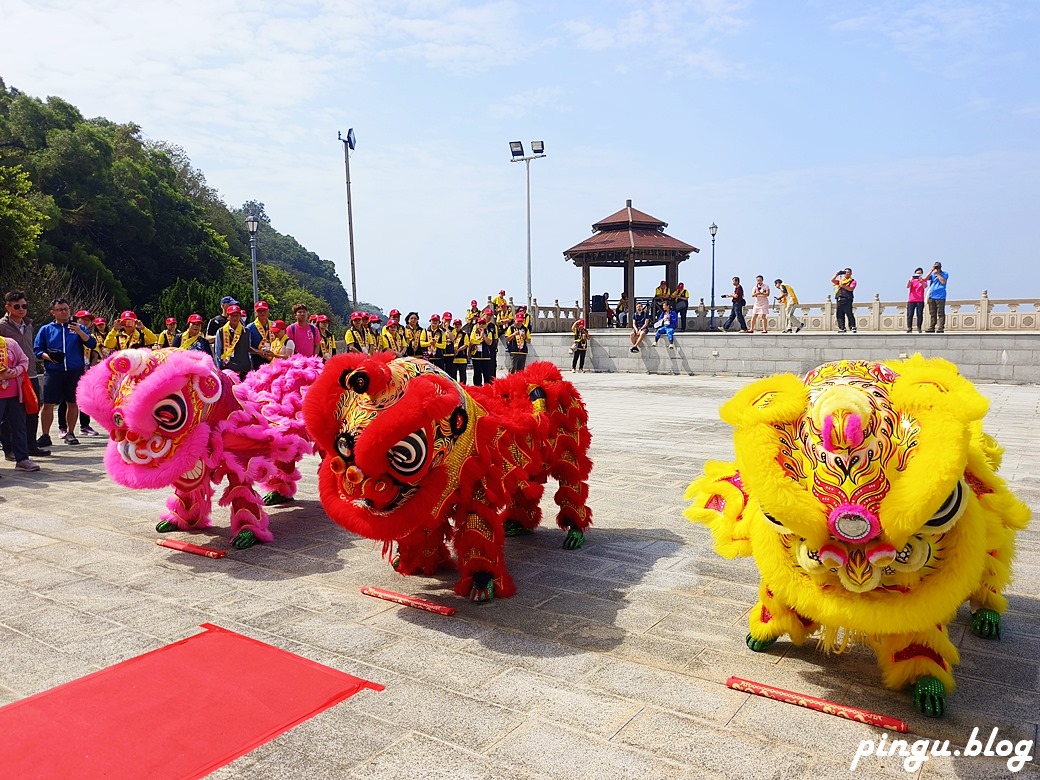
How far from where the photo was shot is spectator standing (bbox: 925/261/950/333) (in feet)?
62.0

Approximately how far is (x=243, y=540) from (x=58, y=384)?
19.1 feet

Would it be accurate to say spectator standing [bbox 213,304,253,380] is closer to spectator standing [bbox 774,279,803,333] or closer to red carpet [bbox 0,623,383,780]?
red carpet [bbox 0,623,383,780]

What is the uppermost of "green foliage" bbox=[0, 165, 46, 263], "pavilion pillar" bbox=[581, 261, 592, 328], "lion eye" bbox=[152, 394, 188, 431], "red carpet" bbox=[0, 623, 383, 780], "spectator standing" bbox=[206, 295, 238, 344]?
"green foliage" bbox=[0, 165, 46, 263]

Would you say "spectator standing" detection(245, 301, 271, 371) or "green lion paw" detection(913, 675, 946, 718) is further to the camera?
"spectator standing" detection(245, 301, 271, 371)

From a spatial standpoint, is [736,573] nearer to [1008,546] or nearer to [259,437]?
[1008,546]

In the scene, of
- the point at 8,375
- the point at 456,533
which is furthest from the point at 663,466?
the point at 8,375

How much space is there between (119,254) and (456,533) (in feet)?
114

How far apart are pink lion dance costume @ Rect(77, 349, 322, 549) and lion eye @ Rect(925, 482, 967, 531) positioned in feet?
14.9

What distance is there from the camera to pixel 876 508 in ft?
9.58

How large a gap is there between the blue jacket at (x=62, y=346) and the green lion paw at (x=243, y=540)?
550 cm

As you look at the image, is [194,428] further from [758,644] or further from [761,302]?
[761,302]

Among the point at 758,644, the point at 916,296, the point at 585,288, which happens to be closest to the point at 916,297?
the point at 916,296

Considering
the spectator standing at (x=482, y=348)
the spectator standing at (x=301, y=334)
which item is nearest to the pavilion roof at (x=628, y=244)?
the spectator standing at (x=482, y=348)

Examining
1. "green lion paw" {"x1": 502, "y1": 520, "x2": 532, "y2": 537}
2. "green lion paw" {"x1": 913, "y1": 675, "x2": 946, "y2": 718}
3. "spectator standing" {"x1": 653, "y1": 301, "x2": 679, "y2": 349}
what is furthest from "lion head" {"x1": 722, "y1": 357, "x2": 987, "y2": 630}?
"spectator standing" {"x1": 653, "y1": 301, "x2": 679, "y2": 349}
